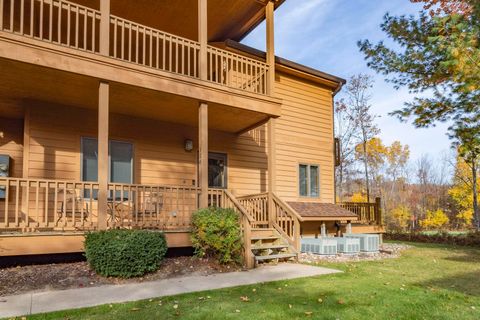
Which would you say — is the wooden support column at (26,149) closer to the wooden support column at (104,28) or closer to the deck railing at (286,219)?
the wooden support column at (104,28)

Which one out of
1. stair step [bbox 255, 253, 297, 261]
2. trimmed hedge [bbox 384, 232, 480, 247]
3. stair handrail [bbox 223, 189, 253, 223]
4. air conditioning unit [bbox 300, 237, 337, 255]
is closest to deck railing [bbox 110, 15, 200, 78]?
stair handrail [bbox 223, 189, 253, 223]

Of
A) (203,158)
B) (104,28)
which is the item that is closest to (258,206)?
(203,158)

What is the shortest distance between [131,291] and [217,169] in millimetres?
6124

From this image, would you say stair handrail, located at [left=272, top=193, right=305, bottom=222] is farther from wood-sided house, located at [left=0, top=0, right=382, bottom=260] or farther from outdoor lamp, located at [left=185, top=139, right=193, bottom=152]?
outdoor lamp, located at [left=185, top=139, right=193, bottom=152]

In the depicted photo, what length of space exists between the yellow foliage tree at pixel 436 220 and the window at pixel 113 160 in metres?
30.5

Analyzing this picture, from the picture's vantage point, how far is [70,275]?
623 cm

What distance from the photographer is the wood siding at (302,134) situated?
12.3 meters

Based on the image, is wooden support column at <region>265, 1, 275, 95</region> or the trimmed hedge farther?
the trimmed hedge

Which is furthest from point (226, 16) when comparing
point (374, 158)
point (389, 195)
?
point (389, 195)

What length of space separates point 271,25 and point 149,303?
7.91 m

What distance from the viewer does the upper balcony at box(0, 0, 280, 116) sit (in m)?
6.61

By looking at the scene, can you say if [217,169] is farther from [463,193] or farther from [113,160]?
[463,193]

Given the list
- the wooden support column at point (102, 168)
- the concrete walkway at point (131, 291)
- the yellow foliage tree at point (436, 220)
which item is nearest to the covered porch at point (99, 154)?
the wooden support column at point (102, 168)

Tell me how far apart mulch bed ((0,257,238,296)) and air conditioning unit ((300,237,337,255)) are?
3151mm
